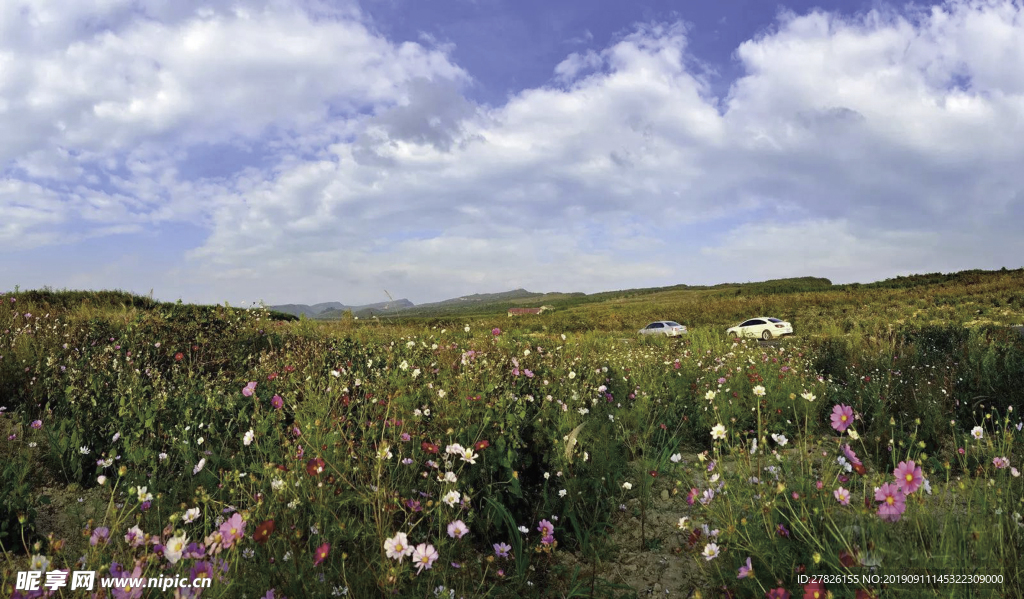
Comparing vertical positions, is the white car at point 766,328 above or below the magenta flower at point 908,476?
below

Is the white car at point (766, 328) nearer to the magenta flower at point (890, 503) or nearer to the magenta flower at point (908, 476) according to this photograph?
the magenta flower at point (908, 476)

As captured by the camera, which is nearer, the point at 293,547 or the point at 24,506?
the point at 293,547

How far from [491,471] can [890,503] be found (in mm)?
2126

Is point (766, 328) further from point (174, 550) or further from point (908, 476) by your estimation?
point (174, 550)

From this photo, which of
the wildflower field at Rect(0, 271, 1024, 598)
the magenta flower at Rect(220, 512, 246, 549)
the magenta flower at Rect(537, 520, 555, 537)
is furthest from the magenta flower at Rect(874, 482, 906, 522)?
the magenta flower at Rect(220, 512, 246, 549)

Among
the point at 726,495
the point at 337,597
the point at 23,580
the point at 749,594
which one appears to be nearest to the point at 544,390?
the point at 726,495

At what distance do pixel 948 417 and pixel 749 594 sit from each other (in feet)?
14.1

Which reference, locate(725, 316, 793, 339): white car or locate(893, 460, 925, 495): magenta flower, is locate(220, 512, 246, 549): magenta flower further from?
locate(725, 316, 793, 339): white car

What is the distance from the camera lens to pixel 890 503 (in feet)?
6.21

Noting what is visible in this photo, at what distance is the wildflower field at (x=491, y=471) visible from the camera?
6.77 feet

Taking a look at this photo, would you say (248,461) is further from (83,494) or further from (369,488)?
(369,488)

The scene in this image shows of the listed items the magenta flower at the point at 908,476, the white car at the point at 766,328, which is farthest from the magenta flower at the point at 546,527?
the white car at the point at 766,328

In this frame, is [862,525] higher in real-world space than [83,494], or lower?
higher

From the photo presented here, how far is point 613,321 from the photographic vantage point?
129ft
